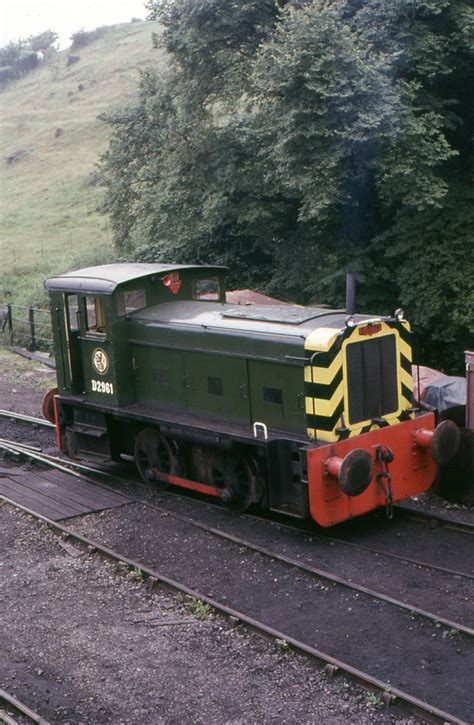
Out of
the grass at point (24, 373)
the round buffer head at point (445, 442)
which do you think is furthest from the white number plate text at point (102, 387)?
the grass at point (24, 373)

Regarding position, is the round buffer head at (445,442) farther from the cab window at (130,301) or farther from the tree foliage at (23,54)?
the tree foliage at (23,54)

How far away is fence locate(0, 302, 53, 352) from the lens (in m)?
23.4

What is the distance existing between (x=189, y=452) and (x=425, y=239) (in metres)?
8.31

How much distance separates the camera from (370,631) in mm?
7387

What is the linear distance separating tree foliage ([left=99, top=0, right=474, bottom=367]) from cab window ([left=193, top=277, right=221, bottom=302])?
444 cm

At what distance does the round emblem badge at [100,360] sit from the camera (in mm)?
11617

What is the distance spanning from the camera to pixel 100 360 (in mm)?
11727

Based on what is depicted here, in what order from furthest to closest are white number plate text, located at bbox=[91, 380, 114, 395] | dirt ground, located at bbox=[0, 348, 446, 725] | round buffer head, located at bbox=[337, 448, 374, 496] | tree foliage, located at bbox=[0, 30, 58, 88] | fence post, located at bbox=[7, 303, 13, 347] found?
tree foliage, located at bbox=[0, 30, 58, 88] → fence post, located at bbox=[7, 303, 13, 347] → white number plate text, located at bbox=[91, 380, 114, 395] → round buffer head, located at bbox=[337, 448, 374, 496] → dirt ground, located at bbox=[0, 348, 446, 725]

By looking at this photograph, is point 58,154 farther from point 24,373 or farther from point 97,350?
point 97,350

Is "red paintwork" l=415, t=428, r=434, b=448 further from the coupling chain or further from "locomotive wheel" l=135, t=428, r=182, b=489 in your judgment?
"locomotive wheel" l=135, t=428, r=182, b=489

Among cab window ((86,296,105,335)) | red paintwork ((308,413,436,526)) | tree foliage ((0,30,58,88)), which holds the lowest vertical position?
red paintwork ((308,413,436,526))

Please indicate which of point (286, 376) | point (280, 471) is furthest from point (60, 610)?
point (286, 376)

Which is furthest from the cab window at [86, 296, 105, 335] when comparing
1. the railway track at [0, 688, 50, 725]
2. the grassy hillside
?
the grassy hillside

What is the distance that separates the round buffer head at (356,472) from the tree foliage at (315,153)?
7906mm
